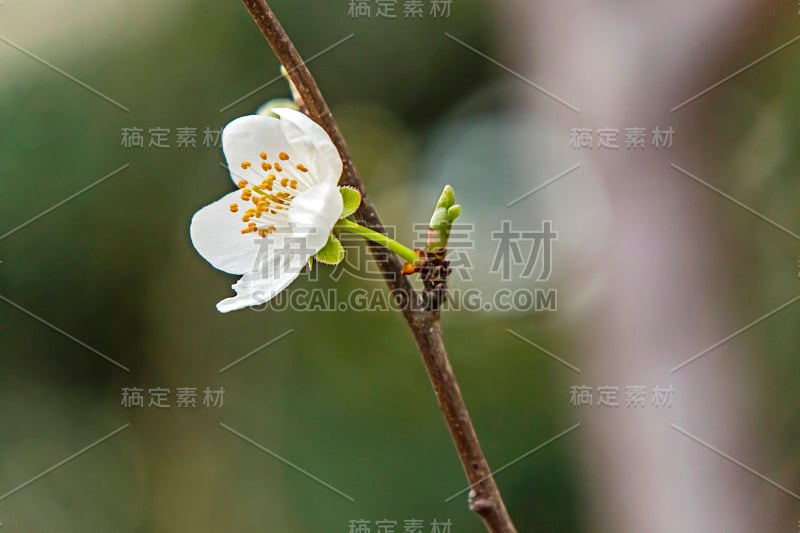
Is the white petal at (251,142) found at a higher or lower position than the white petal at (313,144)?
higher

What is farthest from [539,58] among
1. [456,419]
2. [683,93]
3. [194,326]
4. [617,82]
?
[456,419]

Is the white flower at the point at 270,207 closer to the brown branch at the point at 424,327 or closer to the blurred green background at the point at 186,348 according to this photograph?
the brown branch at the point at 424,327

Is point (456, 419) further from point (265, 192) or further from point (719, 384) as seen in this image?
point (719, 384)

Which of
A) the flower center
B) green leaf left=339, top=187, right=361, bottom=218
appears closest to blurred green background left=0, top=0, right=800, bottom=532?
the flower center

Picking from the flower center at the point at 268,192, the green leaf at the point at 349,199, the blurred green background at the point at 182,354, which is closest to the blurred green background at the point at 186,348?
the blurred green background at the point at 182,354

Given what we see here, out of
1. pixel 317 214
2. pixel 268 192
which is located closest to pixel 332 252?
pixel 317 214

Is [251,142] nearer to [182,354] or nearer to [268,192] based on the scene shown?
[268,192]
